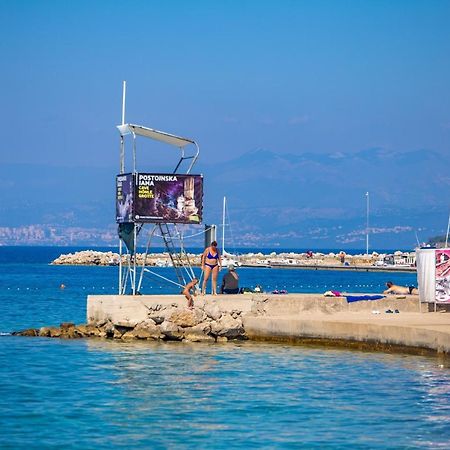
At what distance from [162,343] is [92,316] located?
256 centimetres

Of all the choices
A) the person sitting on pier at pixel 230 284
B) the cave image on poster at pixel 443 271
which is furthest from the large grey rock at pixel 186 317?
the cave image on poster at pixel 443 271

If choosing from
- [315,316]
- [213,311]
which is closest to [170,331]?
[213,311]

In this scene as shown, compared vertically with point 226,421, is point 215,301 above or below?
above

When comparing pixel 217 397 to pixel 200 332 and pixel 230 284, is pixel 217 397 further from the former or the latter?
pixel 230 284

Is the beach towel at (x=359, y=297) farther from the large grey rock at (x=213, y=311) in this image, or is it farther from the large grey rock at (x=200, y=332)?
the large grey rock at (x=200, y=332)

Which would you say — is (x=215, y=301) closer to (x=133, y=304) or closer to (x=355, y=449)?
(x=133, y=304)

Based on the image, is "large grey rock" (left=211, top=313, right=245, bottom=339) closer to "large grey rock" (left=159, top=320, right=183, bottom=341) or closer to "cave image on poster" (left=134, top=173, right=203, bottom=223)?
"large grey rock" (left=159, top=320, right=183, bottom=341)

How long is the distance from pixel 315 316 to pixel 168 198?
5.50 meters

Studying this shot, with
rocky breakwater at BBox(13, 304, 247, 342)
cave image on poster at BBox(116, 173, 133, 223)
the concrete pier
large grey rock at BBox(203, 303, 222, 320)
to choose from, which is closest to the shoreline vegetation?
cave image on poster at BBox(116, 173, 133, 223)

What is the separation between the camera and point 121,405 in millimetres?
21047

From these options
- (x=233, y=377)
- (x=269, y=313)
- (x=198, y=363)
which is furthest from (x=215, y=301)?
(x=233, y=377)

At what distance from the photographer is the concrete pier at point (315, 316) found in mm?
27422

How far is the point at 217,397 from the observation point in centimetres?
2203

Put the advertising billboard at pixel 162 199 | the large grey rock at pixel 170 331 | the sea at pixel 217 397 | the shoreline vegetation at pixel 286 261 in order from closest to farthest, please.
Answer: the sea at pixel 217 397 → the large grey rock at pixel 170 331 → the advertising billboard at pixel 162 199 → the shoreline vegetation at pixel 286 261
